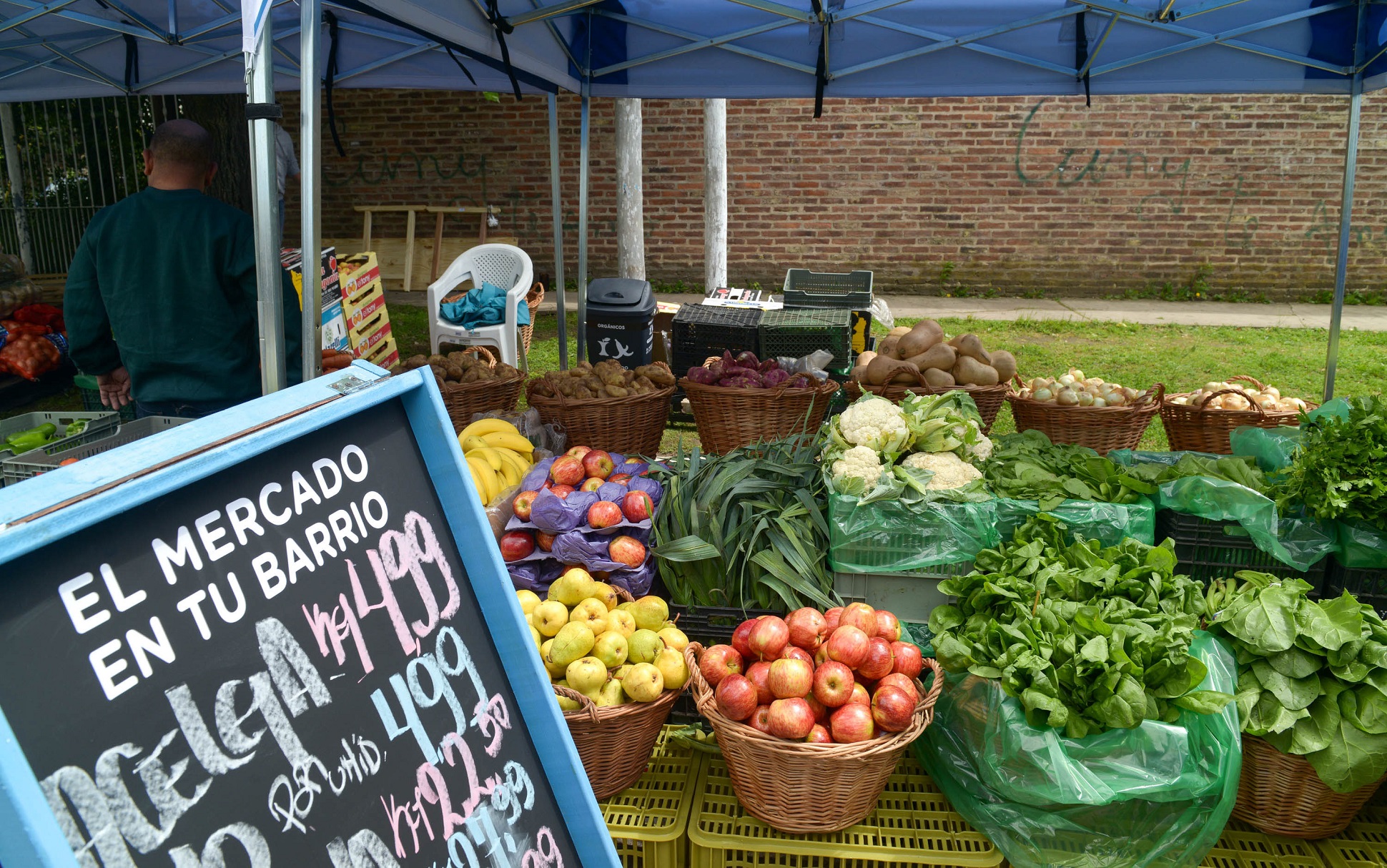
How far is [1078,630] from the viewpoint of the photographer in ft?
7.17

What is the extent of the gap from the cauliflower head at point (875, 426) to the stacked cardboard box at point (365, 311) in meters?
4.01

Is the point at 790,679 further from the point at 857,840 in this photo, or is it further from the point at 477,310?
the point at 477,310

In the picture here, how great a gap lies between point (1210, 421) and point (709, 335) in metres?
2.52

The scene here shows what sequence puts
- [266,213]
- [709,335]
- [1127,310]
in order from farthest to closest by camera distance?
1. [1127,310]
2. [709,335]
3. [266,213]

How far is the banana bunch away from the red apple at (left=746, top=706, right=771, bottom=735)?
4.24 ft

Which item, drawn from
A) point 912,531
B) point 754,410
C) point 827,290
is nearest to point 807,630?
point 912,531

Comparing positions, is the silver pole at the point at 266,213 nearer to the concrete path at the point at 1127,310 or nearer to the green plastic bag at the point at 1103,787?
the green plastic bag at the point at 1103,787

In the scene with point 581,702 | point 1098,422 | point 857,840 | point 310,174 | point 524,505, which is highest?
point 310,174

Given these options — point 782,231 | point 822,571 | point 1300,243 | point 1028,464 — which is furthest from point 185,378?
point 1300,243

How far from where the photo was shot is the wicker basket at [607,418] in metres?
3.99

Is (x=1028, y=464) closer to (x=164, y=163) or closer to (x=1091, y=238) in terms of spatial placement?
(x=164, y=163)

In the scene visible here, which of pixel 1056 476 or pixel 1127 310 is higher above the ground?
pixel 1127 310

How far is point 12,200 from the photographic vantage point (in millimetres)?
9672

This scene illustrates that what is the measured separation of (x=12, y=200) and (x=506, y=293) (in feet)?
22.4
